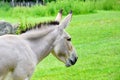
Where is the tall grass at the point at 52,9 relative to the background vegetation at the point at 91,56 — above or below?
below

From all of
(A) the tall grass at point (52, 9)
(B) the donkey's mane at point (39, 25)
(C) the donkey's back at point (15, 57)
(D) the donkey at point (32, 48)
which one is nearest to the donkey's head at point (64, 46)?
(D) the donkey at point (32, 48)

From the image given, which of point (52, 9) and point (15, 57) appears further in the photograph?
point (52, 9)

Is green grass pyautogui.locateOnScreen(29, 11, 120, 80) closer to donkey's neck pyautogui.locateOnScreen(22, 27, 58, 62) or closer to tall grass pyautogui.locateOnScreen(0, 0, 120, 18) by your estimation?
donkey's neck pyautogui.locateOnScreen(22, 27, 58, 62)

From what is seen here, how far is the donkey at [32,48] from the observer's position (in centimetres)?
577

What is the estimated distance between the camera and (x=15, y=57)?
229 inches

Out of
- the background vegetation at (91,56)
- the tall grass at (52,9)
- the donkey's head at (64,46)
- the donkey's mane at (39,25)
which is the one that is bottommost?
the tall grass at (52,9)

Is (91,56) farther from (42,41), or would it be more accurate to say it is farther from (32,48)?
(32,48)

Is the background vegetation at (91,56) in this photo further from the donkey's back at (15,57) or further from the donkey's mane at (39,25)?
the donkey's back at (15,57)

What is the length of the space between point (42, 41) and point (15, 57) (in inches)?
34.9

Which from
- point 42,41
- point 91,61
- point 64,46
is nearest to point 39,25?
point 42,41

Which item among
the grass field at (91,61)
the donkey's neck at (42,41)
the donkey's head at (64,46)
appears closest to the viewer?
the donkey's neck at (42,41)

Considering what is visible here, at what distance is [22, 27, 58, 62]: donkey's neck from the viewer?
6431 mm

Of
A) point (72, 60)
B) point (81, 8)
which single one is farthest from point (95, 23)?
point (72, 60)

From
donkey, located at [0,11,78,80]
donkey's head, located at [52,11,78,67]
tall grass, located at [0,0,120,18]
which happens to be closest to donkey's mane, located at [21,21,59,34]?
donkey, located at [0,11,78,80]
